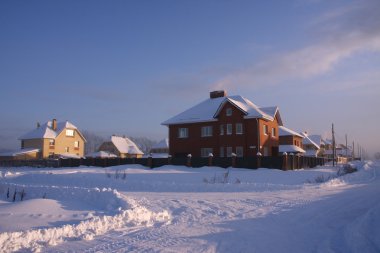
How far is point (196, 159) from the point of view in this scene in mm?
35750

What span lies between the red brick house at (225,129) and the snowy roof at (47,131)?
31.2 metres

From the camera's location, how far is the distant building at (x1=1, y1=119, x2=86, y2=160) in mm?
66875

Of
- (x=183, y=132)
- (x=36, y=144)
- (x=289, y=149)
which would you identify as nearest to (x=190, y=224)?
(x=183, y=132)

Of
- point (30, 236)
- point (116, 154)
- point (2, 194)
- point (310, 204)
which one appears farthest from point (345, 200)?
point (116, 154)

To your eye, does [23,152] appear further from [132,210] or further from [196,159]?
[132,210]

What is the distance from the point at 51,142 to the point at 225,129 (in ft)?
129

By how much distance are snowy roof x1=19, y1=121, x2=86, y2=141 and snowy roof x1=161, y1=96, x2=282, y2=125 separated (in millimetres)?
31049

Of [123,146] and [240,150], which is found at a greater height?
[123,146]

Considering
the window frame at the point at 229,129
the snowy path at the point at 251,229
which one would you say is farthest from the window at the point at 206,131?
the snowy path at the point at 251,229

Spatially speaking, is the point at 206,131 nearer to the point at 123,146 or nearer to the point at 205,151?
the point at 205,151

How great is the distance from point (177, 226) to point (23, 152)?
62087mm

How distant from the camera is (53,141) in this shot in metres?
68.2

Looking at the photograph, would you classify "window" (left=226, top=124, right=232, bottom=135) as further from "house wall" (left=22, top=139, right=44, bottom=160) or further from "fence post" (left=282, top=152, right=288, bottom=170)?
"house wall" (left=22, top=139, right=44, bottom=160)

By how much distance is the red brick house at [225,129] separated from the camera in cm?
4000
